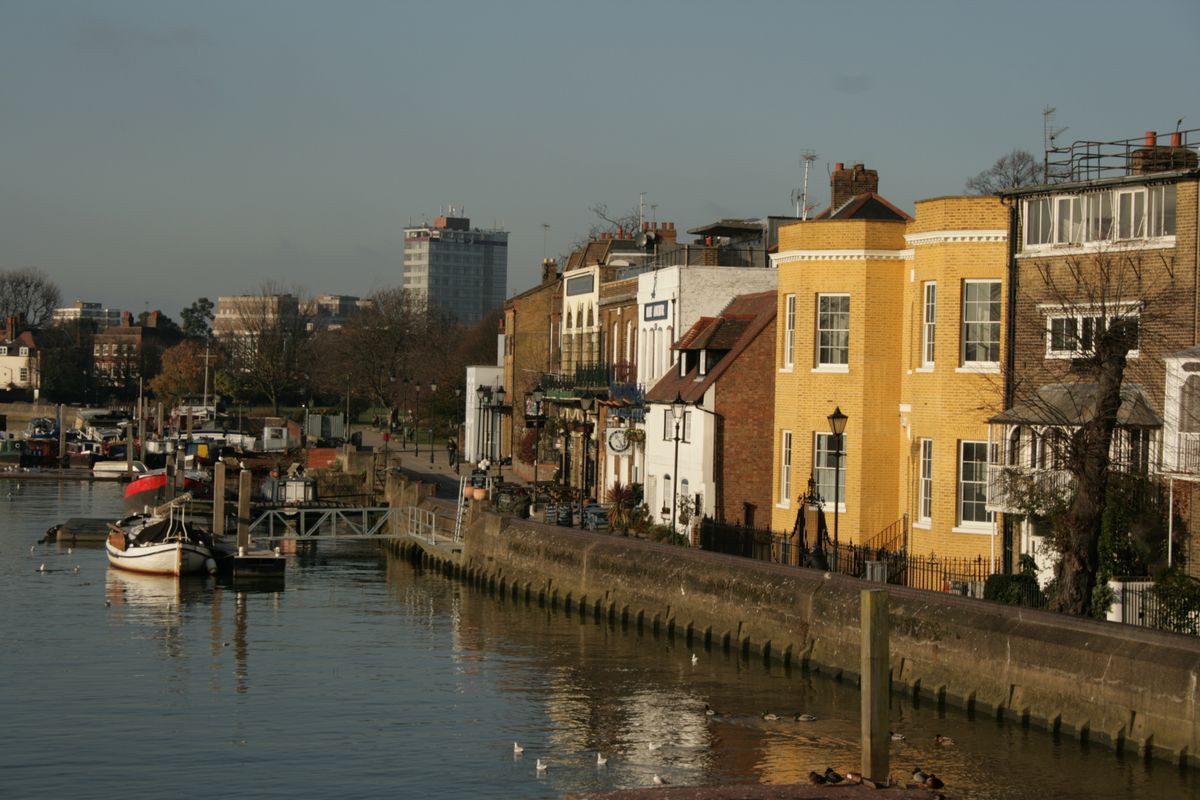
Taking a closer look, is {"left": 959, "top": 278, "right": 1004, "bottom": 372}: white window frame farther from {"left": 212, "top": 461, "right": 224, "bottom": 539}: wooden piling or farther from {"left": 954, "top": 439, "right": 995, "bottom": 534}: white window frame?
{"left": 212, "top": 461, "right": 224, "bottom": 539}: wooden piling

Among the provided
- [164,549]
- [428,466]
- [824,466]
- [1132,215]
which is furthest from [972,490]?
[428,466]

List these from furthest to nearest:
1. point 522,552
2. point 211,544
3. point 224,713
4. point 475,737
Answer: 1. point 211,544
2. point 522,552
3. point 224,713
4. point 475,737

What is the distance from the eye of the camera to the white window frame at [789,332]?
43438mm

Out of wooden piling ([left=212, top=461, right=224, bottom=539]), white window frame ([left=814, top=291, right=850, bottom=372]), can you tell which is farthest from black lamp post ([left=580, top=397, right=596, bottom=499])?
white window frame ([left=814, top=291, right=850, bottom=372])

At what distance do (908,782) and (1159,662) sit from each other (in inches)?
176

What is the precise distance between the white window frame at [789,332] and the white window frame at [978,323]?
586 cm

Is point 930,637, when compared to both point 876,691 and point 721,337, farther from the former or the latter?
point 721,337

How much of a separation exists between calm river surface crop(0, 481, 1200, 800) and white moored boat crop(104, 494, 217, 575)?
4840mm

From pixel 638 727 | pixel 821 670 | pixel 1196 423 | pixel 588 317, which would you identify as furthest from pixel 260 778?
pixel 588 317

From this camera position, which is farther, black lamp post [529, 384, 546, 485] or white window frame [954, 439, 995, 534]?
black lamp post [529, 384, 546, 485]

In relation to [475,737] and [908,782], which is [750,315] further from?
[908,782]

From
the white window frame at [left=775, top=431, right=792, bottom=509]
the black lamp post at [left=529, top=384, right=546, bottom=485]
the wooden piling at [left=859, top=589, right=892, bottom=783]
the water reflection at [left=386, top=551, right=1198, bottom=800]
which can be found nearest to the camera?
the wooden piling at [left=859, top=589, right=892, bottom=783]

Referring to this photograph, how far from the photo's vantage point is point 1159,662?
25.5m

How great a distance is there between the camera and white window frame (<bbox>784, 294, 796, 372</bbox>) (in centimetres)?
4344
